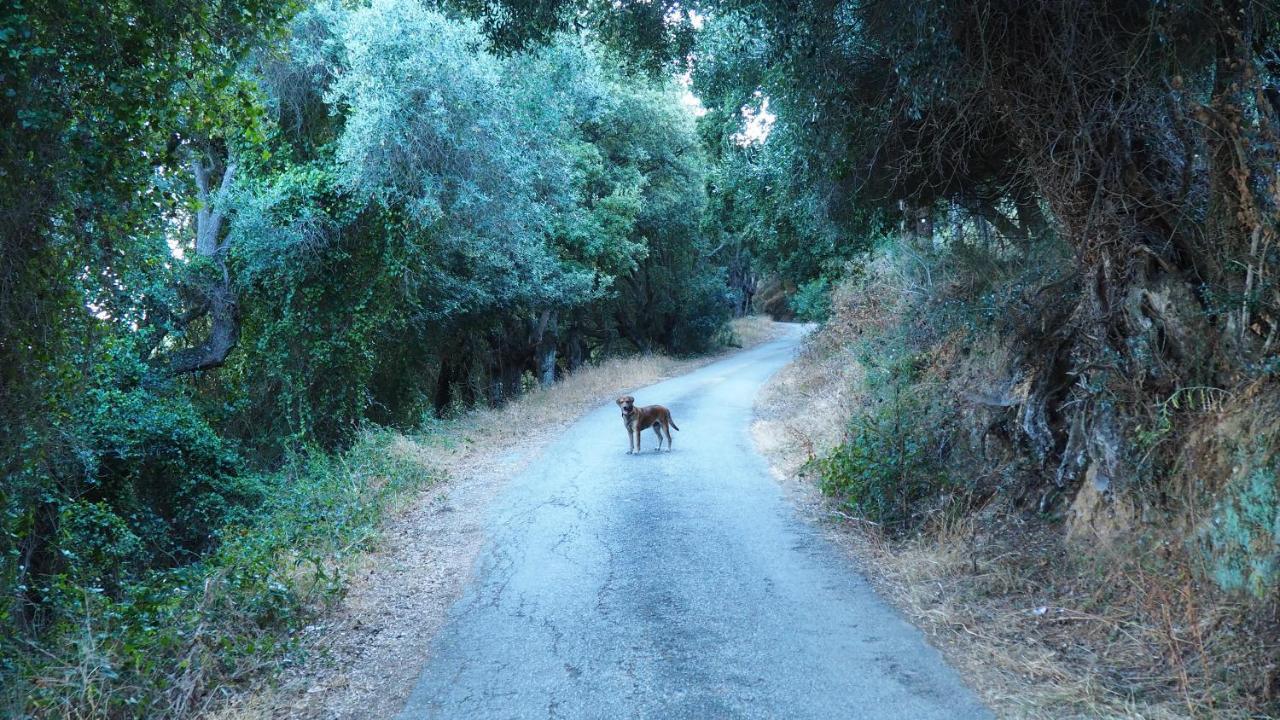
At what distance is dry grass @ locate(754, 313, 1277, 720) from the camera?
4344 millimetres

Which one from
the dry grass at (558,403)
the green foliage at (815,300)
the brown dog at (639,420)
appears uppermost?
the green foliage at (815,300)

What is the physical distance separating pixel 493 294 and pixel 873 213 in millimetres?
11928

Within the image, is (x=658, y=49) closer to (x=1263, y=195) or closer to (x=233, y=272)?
(x=1263, y=195)

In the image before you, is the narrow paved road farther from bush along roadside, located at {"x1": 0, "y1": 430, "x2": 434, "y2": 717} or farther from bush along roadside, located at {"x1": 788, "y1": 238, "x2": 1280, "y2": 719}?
bush along roadside, located at {"x1": 0, "y1": 430, "x2": 434, "y2": 717}

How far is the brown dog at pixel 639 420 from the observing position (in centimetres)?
1332

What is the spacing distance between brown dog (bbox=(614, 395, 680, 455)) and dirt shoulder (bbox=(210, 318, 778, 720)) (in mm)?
1701

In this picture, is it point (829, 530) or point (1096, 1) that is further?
point (829, 530)

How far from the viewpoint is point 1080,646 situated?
5.13 meters

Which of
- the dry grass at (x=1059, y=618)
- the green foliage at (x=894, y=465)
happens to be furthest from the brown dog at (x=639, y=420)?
the dry grass at (x=1059, y=618)

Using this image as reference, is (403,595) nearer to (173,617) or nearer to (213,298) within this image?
(173,617)

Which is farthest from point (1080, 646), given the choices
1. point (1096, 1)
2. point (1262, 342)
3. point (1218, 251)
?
point (1096, 1)

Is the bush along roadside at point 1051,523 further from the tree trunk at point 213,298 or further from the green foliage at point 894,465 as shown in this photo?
the tree trunk at point 213,298

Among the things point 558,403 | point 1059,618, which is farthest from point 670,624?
point 558,403

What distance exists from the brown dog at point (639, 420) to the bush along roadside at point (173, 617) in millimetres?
4633
